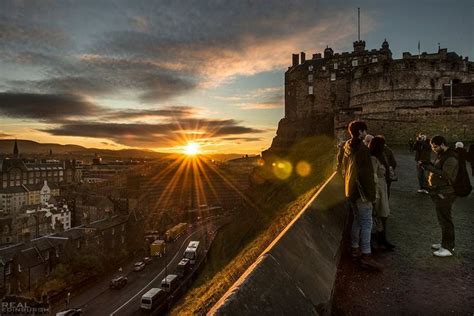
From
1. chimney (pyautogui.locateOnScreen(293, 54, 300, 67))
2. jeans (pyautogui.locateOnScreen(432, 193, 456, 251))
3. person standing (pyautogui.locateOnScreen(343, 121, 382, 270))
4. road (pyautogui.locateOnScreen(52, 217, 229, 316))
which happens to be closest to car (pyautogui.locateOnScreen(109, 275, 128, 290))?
road (pyautogui.locateOnScreen(52, 217, 229, 316))

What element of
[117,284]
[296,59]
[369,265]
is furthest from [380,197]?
[296,59]

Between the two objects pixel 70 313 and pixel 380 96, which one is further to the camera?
pixel 380 96

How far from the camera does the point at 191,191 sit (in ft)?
368

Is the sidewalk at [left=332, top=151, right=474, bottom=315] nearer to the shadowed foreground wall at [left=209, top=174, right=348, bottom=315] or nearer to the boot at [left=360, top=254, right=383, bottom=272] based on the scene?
the boot at [left=360, top=254, right=383, bottom=272]

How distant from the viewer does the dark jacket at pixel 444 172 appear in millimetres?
5500

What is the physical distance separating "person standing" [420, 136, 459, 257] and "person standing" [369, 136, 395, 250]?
0.76 metres

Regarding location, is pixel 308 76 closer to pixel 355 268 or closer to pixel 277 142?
pixel 277 142

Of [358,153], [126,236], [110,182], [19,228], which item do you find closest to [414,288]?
[358,153]

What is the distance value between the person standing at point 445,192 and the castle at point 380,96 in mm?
23507

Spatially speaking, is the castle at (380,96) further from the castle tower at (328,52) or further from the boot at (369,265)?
the boot at (369,265)

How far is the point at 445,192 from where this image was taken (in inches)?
218

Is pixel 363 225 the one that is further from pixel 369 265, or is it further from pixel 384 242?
pixel 384 242

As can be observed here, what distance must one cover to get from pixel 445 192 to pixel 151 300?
28757 millimetres

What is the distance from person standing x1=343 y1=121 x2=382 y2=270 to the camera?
5055 millimetres
